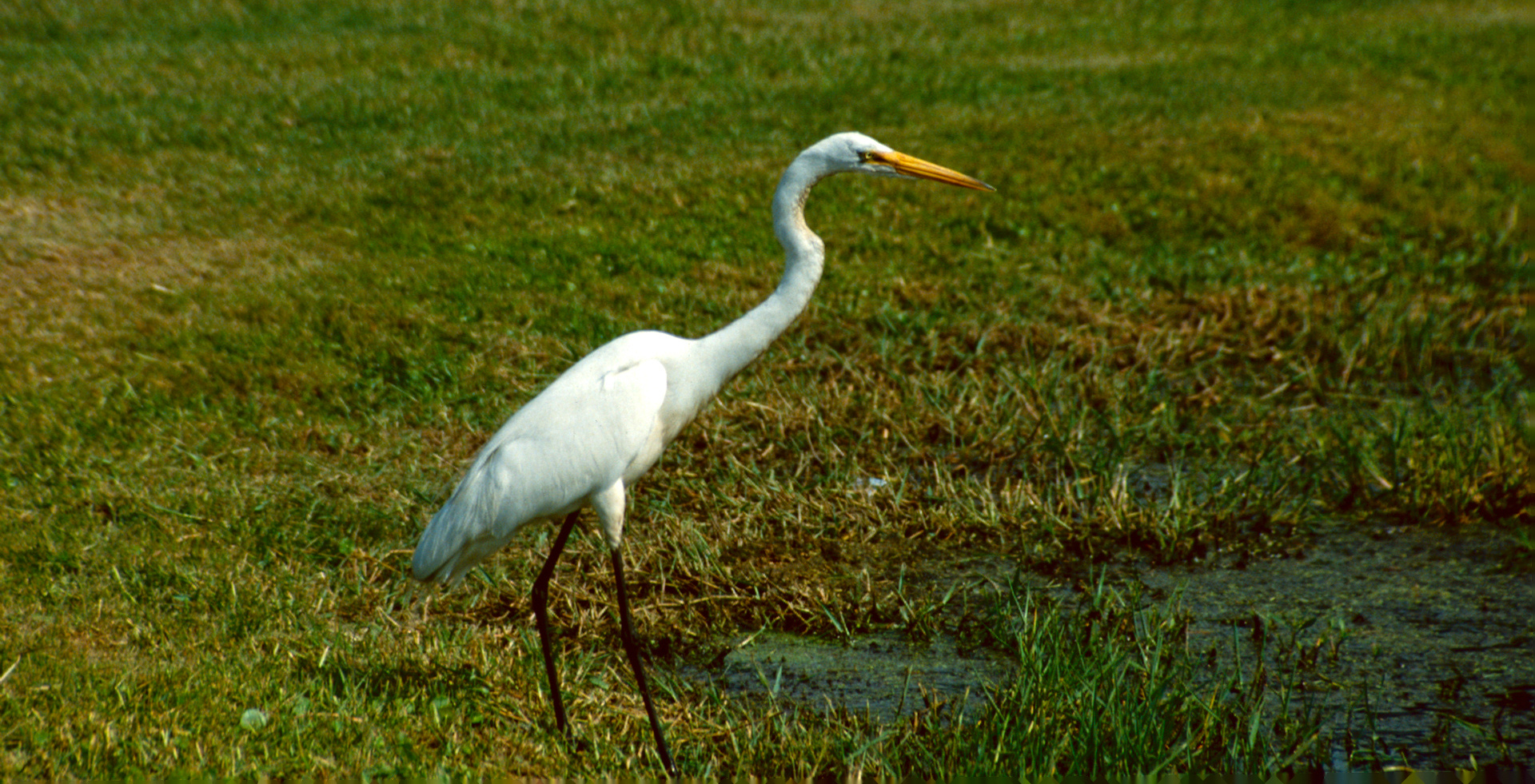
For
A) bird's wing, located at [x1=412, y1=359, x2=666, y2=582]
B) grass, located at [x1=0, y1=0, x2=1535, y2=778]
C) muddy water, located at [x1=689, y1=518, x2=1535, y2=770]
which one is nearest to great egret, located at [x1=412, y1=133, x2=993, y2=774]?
bird's wing, located at [x1=412, y1=359, x2=666, y2=582]

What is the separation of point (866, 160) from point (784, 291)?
503mm

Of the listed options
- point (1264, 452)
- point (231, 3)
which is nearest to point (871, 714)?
point (1264, 452)

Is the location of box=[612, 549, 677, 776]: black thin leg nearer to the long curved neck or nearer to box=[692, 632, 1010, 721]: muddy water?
box=[692, 632, 1010, 721]: muddy water

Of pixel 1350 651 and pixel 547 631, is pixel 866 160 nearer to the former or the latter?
pixel 547 631

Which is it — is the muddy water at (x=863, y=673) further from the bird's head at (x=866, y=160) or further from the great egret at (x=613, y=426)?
the bird's head at (x=866, y=160)

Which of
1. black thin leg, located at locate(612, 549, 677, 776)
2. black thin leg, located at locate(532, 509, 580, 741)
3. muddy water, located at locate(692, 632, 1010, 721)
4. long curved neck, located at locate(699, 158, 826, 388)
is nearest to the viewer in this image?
black thin leg, located at locate(612, 549, 677, 776)

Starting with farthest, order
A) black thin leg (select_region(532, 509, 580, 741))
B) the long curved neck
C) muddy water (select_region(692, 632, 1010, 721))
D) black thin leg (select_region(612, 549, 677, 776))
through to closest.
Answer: muddy water (select_region(692, 632, 1010, 721)) → the long curved neck → black thin leg (select_region(532, 509, 580, 741)) → black thin leg (select_region(612, 549, 677, 776))

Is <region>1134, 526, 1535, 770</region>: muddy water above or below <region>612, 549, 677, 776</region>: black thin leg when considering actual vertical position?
below

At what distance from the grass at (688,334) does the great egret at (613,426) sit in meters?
0.36

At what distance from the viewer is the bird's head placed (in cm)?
372

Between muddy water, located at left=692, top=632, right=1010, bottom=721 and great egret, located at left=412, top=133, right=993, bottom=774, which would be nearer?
great egret, located at left=412, top=133, right=993, bottom=774

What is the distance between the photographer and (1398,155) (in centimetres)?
917

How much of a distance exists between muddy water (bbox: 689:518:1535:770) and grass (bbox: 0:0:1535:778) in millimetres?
153

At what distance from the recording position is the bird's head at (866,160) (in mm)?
3721
